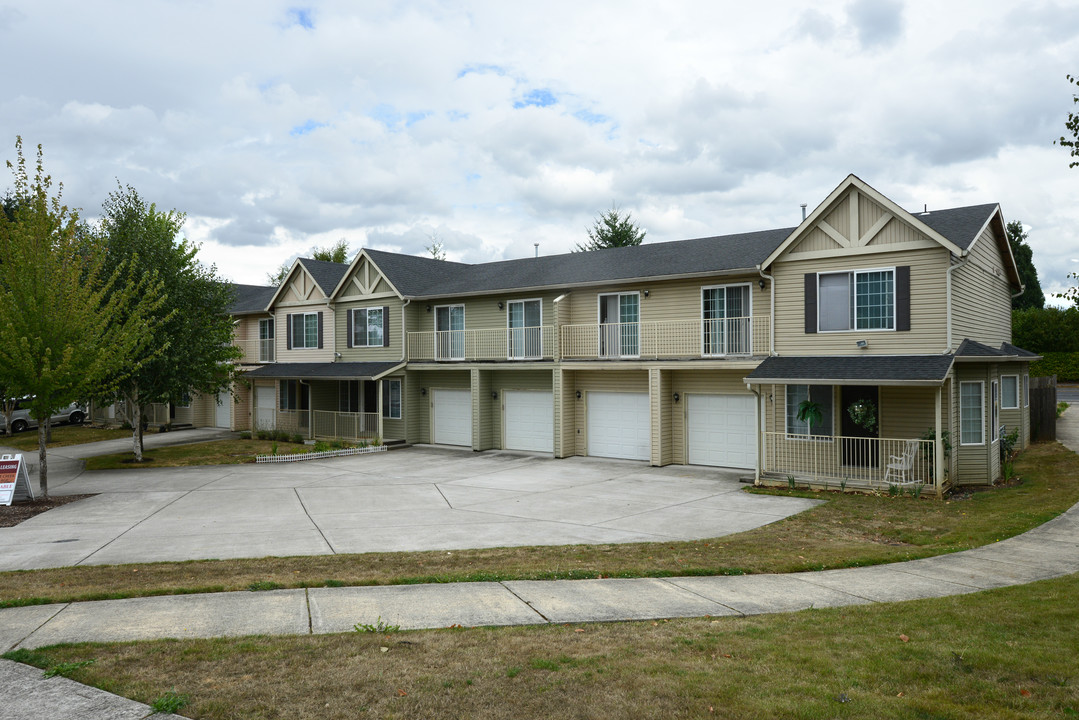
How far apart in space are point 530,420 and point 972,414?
1306cm

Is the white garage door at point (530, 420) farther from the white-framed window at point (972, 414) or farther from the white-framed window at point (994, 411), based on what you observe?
the white-framed window at point (994, 411)

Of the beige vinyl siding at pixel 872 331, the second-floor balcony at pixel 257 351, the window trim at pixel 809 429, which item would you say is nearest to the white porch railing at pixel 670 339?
the beige vinyl siding at pixel 872 331

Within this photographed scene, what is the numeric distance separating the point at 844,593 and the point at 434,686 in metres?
5.26

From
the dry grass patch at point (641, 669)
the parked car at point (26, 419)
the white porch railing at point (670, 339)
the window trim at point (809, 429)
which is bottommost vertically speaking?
the dry grass patch at point (641, 669)

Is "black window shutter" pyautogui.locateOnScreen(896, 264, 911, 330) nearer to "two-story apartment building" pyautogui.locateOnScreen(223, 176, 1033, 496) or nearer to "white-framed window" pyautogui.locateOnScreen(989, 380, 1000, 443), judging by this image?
"two-story apartment building" pyautogui.locateOnScreen(223, 176, 1033, 496)

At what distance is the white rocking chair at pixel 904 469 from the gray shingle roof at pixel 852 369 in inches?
64.5

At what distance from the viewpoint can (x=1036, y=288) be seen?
55469 millimetres

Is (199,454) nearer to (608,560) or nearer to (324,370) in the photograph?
(324,370)

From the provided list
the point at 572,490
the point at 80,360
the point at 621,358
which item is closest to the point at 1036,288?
the point at 621,358

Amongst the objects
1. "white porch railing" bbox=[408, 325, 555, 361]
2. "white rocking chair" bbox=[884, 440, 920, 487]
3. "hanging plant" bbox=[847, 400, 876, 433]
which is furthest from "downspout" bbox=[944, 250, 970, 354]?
"white porch railing" bbox=[408, 325, 555, 361]

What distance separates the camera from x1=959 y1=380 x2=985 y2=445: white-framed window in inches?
664

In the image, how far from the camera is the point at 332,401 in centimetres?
3028

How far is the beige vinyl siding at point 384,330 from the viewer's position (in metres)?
27.0

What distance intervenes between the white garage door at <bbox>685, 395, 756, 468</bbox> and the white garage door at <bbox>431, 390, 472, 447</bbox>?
869 centimetres
